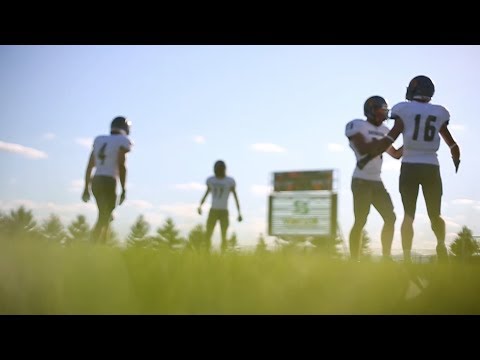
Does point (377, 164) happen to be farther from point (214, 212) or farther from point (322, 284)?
point (214, 212)

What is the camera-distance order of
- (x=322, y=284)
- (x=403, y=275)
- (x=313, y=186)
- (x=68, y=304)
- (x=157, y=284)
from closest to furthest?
(x=68, y=304) → (x=157, y=284) → (x=322, y=284) → (x=403, y=275) → (x=313, y=186)

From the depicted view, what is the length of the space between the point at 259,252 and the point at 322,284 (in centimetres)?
104

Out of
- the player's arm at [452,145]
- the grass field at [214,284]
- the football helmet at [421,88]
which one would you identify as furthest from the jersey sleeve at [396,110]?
the grass field at [214,284]

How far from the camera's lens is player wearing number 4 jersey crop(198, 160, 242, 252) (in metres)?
7.35

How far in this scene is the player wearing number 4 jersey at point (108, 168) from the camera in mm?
5359

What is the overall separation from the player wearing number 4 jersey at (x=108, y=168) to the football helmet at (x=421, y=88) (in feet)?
9.02

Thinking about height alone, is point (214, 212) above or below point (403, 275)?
above

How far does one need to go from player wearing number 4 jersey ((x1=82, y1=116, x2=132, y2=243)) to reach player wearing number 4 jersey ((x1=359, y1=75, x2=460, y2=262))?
2.64 m

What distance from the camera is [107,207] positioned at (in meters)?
5.46

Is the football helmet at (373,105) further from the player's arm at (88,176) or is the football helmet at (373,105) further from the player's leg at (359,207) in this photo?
the player's arm at (88,176)

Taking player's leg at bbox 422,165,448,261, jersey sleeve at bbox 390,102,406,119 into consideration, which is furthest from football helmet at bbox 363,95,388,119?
player's leg at bbox 422,165,448,261

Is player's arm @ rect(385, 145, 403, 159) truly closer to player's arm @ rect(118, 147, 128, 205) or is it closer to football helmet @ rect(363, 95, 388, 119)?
football helmet @ rect(363, 95, 388, 119)

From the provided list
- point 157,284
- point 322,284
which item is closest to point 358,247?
point 322,284

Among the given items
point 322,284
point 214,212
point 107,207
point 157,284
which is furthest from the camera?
point 214,212
